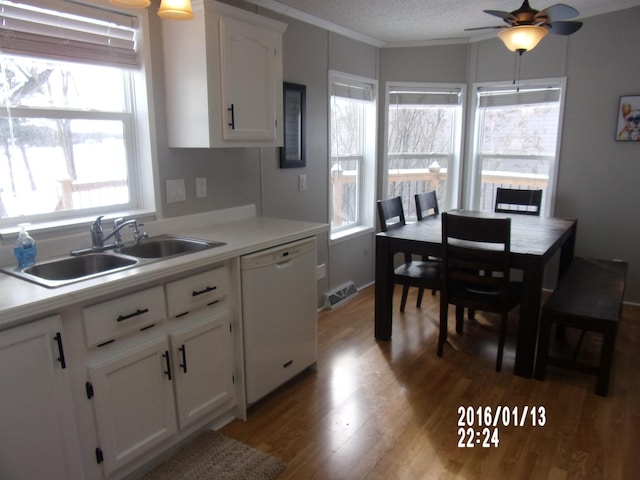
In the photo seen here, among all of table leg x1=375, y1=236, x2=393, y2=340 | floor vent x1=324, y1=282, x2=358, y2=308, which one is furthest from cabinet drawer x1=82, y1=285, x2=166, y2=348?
floor vent x1=324, y1=282, x2=358, y2=308

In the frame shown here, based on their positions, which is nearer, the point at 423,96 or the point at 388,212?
the point at 388,212

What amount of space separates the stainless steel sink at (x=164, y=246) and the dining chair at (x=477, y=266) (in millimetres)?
1422

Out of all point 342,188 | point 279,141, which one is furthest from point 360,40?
point 279,141

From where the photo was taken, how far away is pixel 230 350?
90.0 inches

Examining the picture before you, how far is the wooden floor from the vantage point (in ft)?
6.72

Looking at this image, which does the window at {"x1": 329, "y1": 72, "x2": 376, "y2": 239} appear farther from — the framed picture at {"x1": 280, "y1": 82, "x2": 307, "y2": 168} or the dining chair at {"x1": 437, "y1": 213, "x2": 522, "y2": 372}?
the dining chair at {"x1": 437, "y1": 213, "x2": 522, "y2": 372}

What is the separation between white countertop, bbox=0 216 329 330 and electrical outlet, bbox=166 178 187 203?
177 mm

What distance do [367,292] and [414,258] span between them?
0.60 meters

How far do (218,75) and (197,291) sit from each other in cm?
109

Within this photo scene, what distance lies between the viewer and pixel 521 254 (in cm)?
270

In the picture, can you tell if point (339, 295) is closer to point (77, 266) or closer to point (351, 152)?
point (351, 152)

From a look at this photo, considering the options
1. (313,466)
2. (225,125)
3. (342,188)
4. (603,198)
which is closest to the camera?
(313,466)

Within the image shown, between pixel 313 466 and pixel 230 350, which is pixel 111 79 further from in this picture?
pixel 313 466

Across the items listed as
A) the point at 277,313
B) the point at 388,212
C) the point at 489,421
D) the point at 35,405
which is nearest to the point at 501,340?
the point at 489,421
